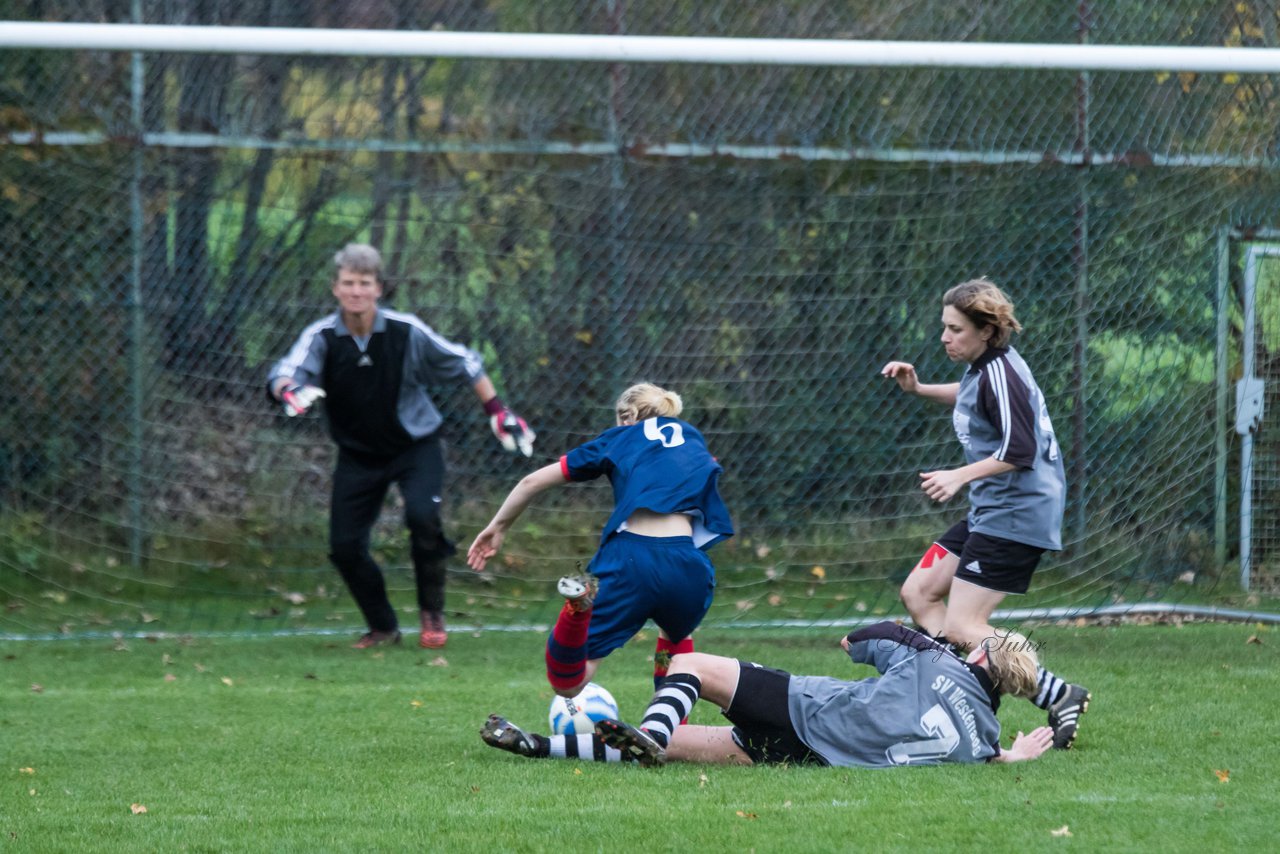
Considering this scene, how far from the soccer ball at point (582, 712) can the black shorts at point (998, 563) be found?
141 centimetres

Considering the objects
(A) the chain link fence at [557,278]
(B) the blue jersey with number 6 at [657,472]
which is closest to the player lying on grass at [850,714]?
(B) the blue jersey with number 6 at [657,472]

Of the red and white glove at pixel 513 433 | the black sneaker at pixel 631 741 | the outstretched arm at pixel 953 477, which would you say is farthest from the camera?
the red and white glove at pixel 513 433

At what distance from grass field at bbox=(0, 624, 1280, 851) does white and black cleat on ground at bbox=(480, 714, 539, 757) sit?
2.3 inches

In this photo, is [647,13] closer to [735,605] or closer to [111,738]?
[735,605]

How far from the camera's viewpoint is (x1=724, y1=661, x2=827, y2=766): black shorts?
15.3ft

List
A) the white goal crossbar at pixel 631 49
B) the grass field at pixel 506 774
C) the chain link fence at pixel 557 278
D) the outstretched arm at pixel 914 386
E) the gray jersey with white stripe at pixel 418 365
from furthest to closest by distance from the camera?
the chain link fence at pixel 557 278, the gray jersey with white stripe at pixel 418 365, the white goal crossbar at pixel 631 49, the outstretched arm at pixel 914 386, the grass field at pixel 506 774

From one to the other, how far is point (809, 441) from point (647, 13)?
→ 3.46 m

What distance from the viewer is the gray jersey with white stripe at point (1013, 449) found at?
5297mm

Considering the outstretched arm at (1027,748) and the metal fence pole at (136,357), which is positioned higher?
the metal fence pole at (136,357)

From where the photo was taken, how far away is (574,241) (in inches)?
343

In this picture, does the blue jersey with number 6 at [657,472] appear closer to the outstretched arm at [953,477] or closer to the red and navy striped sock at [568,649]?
the red and navy striped sock at [568,649]

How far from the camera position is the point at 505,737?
472cm

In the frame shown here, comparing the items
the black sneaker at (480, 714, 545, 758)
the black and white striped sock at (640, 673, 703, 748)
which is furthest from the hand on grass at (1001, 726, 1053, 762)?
the black sneaker at (480, 714, 545, 758)

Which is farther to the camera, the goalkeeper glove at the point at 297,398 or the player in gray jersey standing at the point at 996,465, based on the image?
the goalkeeper glove at the point at 297,398
